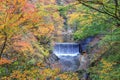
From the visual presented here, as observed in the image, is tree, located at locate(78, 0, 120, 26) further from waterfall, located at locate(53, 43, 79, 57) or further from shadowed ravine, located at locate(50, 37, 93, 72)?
waterfall, located at locate(53, 43, 79, 57)

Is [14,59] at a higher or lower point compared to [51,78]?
higher

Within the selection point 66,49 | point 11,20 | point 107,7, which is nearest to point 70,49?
point 66,49

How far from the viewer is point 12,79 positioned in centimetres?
1033

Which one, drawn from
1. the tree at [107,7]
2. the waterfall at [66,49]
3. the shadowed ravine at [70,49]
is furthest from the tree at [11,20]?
the waterfall at [66,49]

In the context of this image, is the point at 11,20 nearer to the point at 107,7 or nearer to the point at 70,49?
the point at 107,7

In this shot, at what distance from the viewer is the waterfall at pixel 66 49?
23.4 m

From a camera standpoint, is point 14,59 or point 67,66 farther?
point 67,66

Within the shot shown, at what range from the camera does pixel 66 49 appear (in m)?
23.7

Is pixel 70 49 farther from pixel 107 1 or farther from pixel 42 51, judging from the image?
pixel 107 1

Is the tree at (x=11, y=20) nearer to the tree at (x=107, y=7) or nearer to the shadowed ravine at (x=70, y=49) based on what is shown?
the tree at (x=107, y=7)

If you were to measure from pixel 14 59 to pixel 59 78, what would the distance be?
2784mm

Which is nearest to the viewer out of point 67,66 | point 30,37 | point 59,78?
point 59,78

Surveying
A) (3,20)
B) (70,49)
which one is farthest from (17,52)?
(70,49)

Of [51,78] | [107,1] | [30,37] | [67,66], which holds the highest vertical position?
[107,1]
